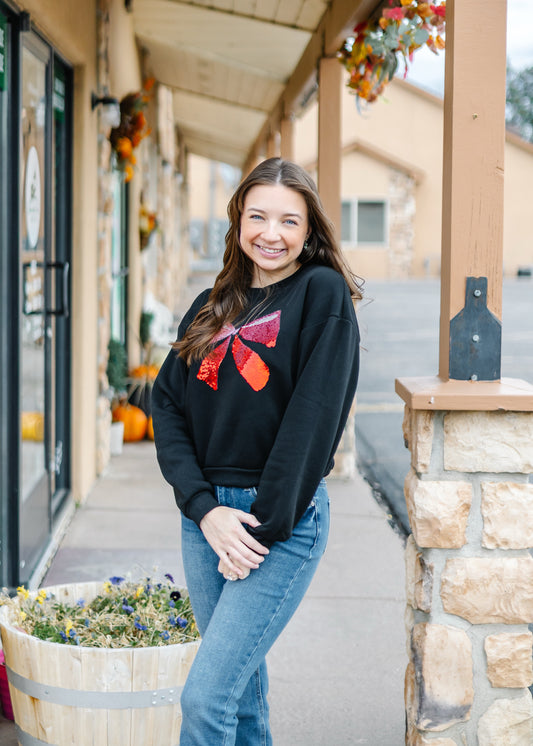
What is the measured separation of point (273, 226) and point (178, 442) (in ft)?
1.73

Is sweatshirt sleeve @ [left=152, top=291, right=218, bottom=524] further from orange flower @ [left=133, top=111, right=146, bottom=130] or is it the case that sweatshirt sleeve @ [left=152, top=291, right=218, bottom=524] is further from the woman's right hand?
orange flower @ [left=133, top=111, right=146, bottom=130]

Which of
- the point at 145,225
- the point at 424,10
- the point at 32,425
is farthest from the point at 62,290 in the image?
the point at 145,225

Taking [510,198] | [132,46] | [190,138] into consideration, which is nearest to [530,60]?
[510,198]

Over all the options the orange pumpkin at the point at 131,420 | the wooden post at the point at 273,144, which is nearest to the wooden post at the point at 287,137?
the wooden post at the point at 273,144

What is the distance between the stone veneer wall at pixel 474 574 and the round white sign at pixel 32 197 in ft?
6.89

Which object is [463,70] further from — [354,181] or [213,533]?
[354,181]

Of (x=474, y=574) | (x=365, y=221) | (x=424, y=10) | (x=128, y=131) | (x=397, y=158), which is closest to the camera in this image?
(x=474, y=574)

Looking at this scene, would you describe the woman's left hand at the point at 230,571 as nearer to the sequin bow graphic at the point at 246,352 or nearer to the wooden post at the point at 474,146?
the sequin bow graphic at the point at 246,352

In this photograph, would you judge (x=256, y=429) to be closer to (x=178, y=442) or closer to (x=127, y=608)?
(x=178, y=442)

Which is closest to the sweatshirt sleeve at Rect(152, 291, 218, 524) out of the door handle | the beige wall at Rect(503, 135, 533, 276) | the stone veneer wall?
the stone veneer wall

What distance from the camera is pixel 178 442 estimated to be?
2070 mm

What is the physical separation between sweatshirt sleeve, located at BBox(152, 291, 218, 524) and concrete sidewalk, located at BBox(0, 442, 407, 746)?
1.07 meters

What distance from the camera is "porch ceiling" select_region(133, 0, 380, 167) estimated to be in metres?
5.64

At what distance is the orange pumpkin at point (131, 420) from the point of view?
7.21 metres
